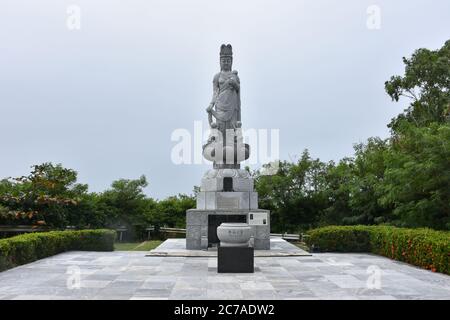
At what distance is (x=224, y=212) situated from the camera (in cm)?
1362

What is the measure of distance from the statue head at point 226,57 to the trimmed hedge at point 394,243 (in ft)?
19.1

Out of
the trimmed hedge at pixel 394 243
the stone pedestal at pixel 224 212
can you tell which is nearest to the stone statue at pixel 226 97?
the stone pedestal at pixel 224 212

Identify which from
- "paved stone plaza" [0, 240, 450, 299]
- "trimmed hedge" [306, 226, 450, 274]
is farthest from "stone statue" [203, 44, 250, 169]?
"paved stone plaza" [0, 240, 450, 299]

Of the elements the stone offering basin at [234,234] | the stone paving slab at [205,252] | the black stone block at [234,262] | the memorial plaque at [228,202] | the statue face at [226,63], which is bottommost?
the stone paving slab at [205,252]

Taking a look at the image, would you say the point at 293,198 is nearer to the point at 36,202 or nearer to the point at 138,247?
the point at 138,247

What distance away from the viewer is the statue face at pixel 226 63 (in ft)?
49.8

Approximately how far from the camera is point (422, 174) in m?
12.8

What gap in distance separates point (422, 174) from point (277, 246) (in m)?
4.71

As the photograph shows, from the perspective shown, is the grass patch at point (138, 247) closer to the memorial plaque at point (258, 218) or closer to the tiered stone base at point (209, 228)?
the tiered stone base at point (209, 228)

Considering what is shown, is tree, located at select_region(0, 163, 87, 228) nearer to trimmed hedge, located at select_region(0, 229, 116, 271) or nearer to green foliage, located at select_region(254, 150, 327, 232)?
trimmed hedge, located at select_region(0, 229, 116, 271)

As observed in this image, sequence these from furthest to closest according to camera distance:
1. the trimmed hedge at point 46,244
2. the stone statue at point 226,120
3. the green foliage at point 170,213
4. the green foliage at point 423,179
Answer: the green foliage at point 170,213, the stone statue at point 226,120, the green foliage at point 423,179, the trimmed hedge at point 46,244

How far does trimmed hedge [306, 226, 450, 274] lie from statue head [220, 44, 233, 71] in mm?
5813

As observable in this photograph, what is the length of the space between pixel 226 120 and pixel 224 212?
2.96m

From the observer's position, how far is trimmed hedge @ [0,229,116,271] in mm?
10113
